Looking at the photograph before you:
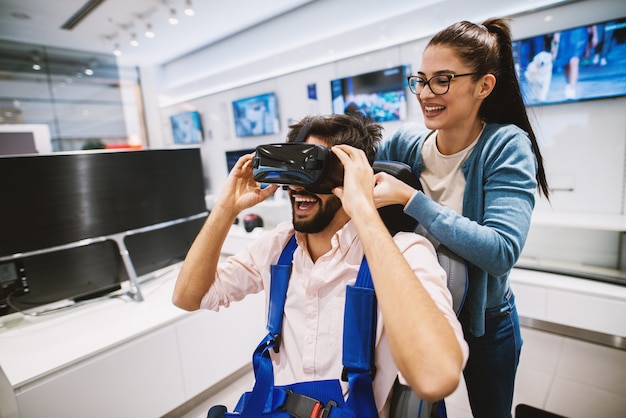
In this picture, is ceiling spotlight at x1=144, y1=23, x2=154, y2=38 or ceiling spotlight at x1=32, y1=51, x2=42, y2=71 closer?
ceiling spotlight at x1=144, y1=23, x2=154, y2=38

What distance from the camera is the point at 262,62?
14.3 feet

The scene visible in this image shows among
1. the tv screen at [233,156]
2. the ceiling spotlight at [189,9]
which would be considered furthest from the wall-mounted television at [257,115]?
the ceiling spotlight at [189,9]

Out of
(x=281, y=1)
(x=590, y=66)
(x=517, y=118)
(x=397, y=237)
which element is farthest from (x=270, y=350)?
(x=281, y=1)

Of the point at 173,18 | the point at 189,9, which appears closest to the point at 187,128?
the point at 173,18

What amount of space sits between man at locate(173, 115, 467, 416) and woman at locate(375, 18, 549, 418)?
0.11 metres

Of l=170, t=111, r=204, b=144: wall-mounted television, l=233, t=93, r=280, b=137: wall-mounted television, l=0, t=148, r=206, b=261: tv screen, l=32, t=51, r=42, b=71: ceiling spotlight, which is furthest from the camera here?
l=170, t=111, r=204, b=144: wall-mounted television

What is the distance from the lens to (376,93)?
336 centimetres

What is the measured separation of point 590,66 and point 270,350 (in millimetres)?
2815

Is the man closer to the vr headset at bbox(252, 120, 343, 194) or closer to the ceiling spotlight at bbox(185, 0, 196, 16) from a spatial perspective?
the vr headset at bbox(252, 120, 343, 194)

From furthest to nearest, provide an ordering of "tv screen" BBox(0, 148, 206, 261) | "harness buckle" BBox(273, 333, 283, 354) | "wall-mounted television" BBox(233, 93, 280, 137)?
1. "wall-mounted television" BBox(233, 93, 280, 137)
2. "tv screen" BBox(0, 148, 206, 261)
3. "harness buckle" BBox(273, 333, 283, 354)

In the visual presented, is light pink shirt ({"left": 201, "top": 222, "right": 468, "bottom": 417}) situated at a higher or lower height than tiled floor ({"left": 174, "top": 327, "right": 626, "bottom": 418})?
higher

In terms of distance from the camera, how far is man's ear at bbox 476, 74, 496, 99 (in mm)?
970

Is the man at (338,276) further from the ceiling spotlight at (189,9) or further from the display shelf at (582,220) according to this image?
the ceiling spotlight at (189,9)

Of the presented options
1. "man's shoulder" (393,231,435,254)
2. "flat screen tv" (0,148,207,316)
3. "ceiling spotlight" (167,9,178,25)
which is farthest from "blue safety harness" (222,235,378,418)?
"ceiling spotlight" (167,9,178,25)
